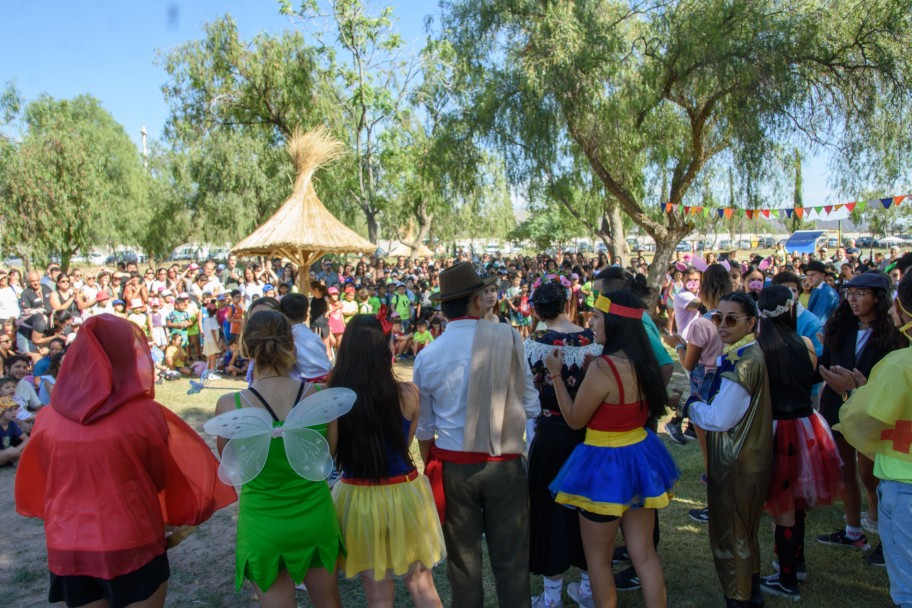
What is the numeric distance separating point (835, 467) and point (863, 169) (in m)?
10.7

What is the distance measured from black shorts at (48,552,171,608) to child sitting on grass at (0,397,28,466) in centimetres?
491

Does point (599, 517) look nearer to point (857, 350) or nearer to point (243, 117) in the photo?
point (857, 350)

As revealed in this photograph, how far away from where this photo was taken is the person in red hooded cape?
2.33m

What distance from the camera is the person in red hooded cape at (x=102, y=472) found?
91.7 inches

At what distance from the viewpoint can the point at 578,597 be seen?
3.47 m

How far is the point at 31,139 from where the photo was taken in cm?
2042

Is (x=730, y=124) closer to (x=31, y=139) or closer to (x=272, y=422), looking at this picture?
(x=272, y=422)

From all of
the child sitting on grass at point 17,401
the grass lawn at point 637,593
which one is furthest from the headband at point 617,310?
the child sitting on grass at point 17,401

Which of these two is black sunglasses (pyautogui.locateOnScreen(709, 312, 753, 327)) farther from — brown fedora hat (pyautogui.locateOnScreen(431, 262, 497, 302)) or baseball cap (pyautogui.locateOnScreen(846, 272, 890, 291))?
brown fedora hat (pyautogui.locateOnScreen(431, 262, 497, 302))

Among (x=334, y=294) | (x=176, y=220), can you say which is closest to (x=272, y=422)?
(x=334, y=294)

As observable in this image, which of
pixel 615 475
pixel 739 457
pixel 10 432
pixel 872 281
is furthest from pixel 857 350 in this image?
pixel 10 432

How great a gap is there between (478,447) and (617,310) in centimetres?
92

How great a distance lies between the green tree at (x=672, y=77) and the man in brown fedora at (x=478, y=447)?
10416 millimetres

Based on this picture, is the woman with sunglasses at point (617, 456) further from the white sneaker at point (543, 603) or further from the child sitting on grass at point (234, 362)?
the child sitting on grass at point (234, 362)
